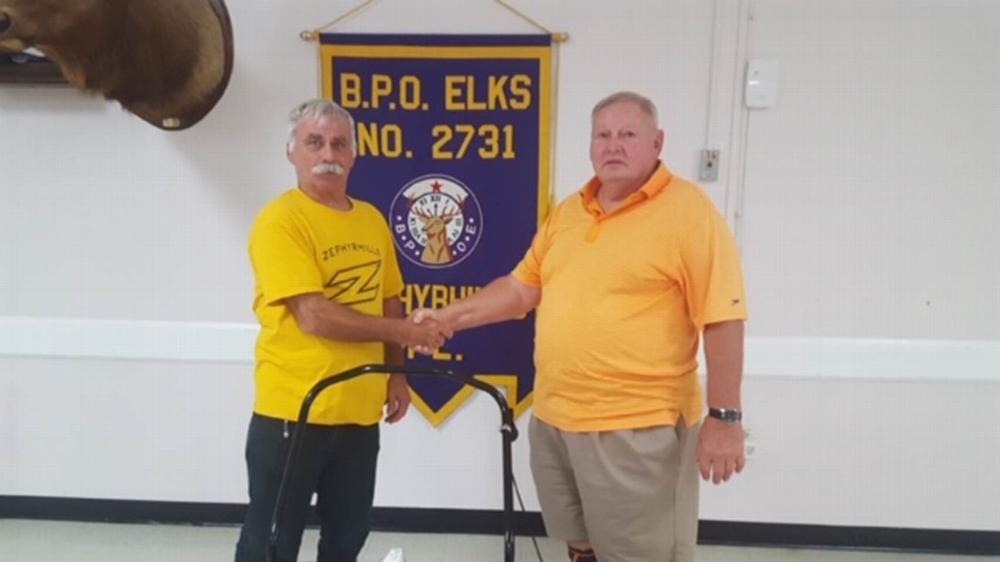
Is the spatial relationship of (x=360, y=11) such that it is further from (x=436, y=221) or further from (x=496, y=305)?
(x=496, y=305)

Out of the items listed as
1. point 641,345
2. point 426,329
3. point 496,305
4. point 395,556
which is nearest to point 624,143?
point 641,345

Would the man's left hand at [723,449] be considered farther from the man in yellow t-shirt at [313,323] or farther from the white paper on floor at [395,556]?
the white paper on floor at [395,556]

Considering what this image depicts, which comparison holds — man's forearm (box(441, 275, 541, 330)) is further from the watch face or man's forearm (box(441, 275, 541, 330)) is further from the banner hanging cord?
the banner hanging cord

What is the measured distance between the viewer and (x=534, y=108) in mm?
2342

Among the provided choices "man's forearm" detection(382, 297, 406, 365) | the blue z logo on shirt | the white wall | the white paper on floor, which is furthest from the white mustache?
the white paper on floor

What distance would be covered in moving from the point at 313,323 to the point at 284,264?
156mm

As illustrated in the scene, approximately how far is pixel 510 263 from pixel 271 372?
38.8 inches

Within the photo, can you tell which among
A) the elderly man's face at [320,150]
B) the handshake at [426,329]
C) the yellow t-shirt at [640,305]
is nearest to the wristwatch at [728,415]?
the yellow t-shirt at [640,305]

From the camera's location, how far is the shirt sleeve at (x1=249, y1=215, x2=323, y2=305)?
162cm

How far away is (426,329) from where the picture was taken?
1.90 m

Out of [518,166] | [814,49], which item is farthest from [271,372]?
[814,49]

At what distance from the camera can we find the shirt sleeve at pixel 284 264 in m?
1.62

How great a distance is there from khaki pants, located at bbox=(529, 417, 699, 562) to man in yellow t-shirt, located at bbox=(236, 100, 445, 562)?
0.56m

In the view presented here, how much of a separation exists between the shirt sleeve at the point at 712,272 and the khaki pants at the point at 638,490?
32cm
